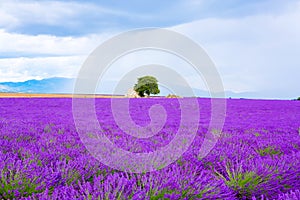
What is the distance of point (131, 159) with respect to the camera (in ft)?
8.10

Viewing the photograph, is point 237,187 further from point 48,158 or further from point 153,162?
point 48,158

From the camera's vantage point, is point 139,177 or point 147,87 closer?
point 139,177

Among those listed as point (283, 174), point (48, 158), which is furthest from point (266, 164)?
point (48, 158)

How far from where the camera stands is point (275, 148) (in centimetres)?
353

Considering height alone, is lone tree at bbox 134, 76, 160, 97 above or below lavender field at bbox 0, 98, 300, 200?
above

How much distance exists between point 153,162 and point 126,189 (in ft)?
2.12

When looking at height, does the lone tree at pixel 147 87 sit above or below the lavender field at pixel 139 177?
above

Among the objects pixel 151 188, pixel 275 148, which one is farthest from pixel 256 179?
pixel 275 148

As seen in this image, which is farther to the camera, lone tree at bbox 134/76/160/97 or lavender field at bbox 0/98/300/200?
lone tree at bbox 134/76/160/97

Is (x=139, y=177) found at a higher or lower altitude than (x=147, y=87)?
lower

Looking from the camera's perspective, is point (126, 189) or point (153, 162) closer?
point (126, 189)

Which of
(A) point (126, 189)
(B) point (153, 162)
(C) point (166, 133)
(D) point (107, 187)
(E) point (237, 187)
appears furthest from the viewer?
(C) point (166, 133)

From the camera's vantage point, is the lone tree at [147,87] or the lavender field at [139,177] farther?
the lone tree at [147,87]

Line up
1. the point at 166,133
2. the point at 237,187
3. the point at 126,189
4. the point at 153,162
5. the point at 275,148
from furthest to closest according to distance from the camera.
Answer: the point at 166,133, the point at 275,148, the point at 153,162, the point at 237,187, the point at 126,189
